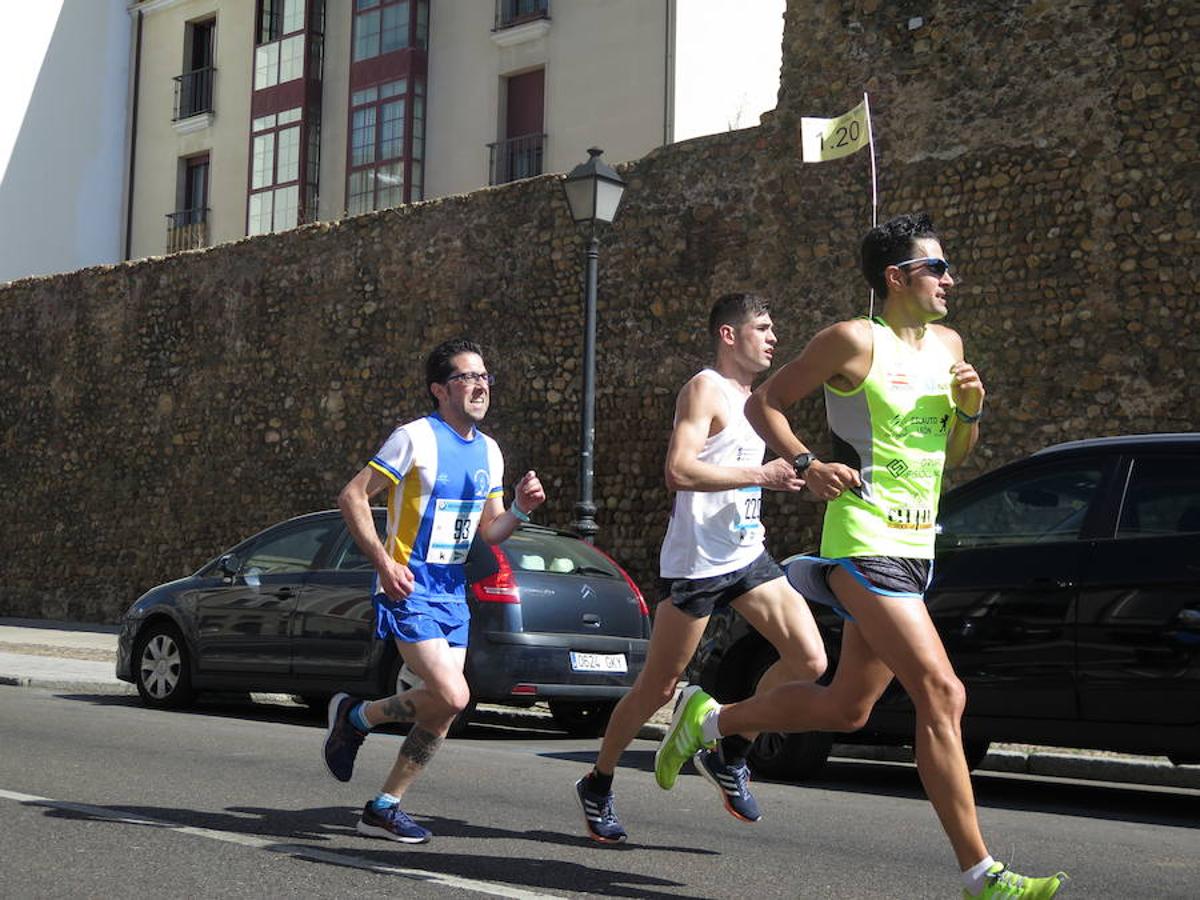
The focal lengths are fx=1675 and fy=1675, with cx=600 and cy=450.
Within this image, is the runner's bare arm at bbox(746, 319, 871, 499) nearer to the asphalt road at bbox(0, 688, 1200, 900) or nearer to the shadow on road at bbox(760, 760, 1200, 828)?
the asphalt road at bbox(0, 688, 1200, 900)

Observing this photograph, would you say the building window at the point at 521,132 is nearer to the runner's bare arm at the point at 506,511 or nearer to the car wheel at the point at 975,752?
the car wheel at the point at 975,752

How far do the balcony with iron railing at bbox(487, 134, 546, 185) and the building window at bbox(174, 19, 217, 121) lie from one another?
8562 millimetres

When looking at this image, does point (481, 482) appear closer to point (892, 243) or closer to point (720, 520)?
point (720, 520)

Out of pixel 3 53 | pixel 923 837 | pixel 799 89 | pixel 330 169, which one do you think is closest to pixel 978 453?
pixel 799 89

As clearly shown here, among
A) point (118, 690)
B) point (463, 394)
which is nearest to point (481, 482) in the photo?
point (463, 394)

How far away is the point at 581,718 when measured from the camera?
1109 cm

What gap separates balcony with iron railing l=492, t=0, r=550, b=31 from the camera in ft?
93.0

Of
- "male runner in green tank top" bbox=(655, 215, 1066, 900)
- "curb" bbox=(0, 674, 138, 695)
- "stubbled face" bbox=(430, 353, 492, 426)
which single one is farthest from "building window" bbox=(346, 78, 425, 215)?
"male runner in green tank top" bbox=(655, 215, 1066, 900)

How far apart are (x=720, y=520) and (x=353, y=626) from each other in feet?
17.1

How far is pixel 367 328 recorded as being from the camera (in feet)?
67.3

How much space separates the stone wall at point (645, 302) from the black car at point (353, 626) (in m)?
4.99

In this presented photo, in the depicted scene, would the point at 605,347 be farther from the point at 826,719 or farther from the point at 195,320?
the point at 826,719

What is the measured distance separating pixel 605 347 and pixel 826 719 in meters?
12.7

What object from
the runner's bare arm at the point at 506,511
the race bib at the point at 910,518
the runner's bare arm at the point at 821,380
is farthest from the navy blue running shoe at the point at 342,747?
the race bib at the point at 910,518
